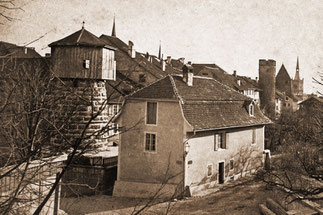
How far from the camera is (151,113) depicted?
20.8 m

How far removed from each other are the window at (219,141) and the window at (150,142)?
4.08 meters

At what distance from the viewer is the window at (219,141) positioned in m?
→ 21.9

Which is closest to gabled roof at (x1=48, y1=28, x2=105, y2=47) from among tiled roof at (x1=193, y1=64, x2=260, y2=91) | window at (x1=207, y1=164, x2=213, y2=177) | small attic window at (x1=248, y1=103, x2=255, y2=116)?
window at (x1=207, y1=164, x2=213, y2=177)

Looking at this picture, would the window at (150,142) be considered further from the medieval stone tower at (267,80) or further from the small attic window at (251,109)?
the medieval stone tower at (267,80)

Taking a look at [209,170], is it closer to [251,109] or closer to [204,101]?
[204,101]

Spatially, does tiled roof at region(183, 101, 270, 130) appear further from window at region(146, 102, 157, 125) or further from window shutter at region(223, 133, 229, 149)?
window at region(146, 102, 157, 125)

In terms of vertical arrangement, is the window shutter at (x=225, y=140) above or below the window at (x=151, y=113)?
below

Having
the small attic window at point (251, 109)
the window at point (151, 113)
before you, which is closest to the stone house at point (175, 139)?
the window at point (151, 113)

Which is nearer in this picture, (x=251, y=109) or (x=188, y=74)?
(x=188, y=74)

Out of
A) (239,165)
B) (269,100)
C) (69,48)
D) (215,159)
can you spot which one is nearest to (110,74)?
(69,48)

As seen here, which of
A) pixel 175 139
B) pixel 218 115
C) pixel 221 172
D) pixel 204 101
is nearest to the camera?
pixel 175 139

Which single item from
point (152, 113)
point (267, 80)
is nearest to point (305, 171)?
point (152, 113)

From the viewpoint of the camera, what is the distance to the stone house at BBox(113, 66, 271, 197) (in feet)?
65.2

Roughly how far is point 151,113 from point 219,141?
16.7 feet
